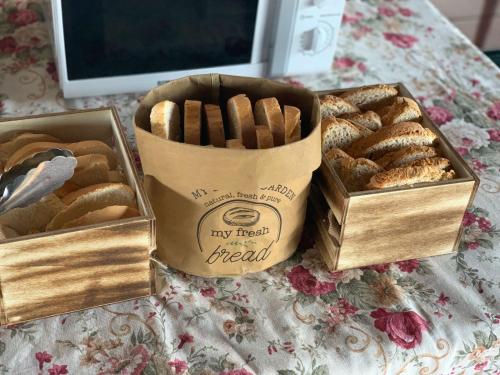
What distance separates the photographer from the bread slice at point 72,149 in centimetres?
81

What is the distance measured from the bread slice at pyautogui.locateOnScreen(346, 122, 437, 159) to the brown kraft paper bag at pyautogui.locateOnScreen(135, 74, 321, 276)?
0.24 feet

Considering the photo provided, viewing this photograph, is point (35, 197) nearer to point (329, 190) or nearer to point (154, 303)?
point (154, 303)

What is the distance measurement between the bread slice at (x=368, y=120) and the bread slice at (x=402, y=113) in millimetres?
14

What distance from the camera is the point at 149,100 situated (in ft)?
2.66

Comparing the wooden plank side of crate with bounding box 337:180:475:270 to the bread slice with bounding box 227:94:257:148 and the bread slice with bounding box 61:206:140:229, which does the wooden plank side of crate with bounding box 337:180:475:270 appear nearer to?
the bread slice with bounding box 227:94:257:148

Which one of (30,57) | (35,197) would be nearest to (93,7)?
(30,57)

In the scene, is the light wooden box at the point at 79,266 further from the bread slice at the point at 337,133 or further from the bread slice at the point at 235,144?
the bread slice at the point at 337,133

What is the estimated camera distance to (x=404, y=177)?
802 mm

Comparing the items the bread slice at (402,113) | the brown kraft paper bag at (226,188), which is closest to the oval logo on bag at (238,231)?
the brown kraft paper bag at (226,188)

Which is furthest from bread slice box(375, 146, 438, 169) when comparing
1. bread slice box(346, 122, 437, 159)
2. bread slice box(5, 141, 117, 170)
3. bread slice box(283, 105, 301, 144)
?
bread slice box(5, 141, 117, 170)

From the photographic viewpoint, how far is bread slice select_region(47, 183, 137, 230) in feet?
2.49

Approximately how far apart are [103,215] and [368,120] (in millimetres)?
376

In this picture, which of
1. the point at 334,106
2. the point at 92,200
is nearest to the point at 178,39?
the point at 334,106

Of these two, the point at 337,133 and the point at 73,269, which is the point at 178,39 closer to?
the point at 337,133
